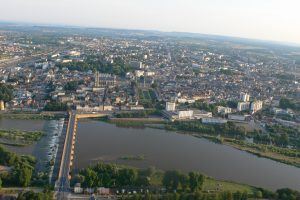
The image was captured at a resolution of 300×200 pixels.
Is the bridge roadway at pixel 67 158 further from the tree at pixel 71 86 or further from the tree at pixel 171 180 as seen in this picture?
the tree at pixel 71 86

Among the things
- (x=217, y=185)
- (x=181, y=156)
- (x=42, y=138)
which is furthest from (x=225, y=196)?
(x=42, y=138)

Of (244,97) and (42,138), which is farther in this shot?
(244,97)

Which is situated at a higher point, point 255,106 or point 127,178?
point 127,178

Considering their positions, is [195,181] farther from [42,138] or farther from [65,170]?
[42,138]

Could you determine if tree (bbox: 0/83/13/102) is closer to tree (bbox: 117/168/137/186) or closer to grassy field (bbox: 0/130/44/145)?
grassy field (bbox: 0/130/44/145)

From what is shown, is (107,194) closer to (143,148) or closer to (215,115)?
(143,148)
